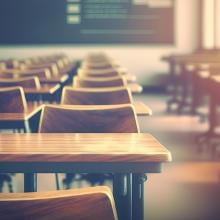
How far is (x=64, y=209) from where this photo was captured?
1.07m

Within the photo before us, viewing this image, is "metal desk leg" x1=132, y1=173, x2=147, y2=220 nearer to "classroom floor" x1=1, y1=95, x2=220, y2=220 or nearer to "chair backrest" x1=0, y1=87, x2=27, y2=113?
"chair backrest" x1=0, y1=87, x2=27, y2=113

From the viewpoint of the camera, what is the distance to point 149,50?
12.8m

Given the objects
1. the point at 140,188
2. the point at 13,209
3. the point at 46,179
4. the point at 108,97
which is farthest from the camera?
the point at 46,179

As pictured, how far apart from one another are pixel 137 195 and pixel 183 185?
2.55 metres

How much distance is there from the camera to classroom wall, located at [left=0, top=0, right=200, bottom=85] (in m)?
12.7

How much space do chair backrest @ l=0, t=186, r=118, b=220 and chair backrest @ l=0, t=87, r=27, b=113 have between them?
210 cm

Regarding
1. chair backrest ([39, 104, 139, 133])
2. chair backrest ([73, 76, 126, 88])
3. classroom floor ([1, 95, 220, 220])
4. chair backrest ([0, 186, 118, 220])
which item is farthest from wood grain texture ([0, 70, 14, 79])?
chair backrest ([0, 186, 118, 220])

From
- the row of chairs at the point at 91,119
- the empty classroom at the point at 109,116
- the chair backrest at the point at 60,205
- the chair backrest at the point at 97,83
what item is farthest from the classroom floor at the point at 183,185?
the chair backrest at the point at 60,205

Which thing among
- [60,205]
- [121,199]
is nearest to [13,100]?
[121,199]

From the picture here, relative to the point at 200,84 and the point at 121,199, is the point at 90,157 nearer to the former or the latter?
the point at 121,199

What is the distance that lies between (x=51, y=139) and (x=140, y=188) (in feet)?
1.04

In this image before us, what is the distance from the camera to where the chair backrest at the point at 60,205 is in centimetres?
105

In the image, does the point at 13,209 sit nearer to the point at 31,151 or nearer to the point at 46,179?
the point at 31,151

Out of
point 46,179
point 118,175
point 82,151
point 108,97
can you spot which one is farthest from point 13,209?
point 46,179
